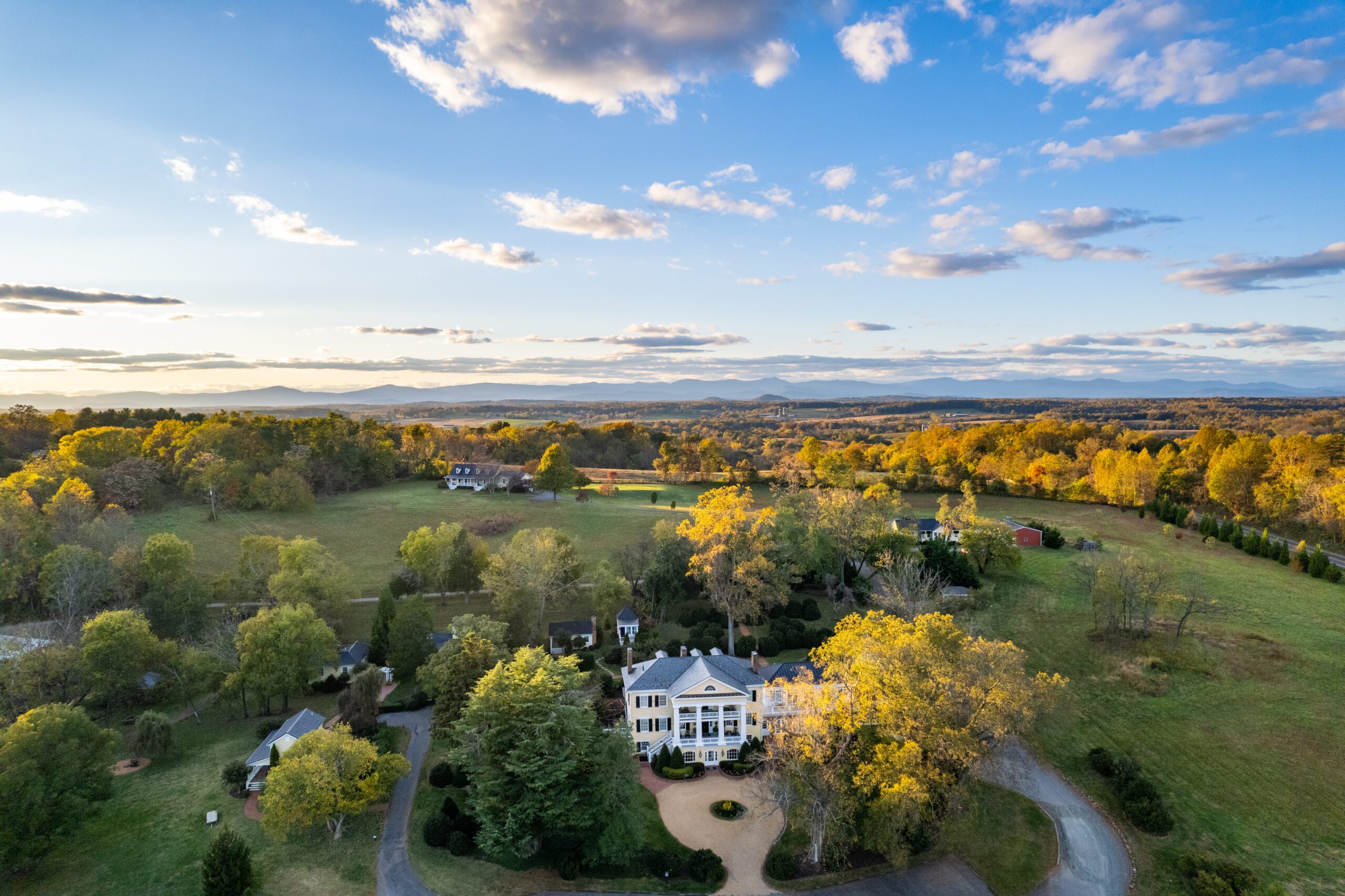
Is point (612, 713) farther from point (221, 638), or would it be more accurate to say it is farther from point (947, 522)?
point (947, 522)

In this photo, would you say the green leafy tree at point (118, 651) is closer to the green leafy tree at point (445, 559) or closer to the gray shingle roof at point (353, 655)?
the gray shingle roof at point (353, 655)

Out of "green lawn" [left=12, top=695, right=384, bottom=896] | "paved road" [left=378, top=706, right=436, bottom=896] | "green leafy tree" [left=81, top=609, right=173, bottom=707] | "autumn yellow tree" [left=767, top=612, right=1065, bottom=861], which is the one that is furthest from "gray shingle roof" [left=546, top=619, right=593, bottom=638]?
"green leafy tree" [left=81, top=609, right=173, bottom=707]

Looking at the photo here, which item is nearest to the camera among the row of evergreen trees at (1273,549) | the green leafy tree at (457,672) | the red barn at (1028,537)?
the green leafy tree at (457,672)

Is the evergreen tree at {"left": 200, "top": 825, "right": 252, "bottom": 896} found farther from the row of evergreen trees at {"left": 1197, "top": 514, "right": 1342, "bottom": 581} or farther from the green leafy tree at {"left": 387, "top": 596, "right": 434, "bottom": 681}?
the row of evergreen trees at {"left": 1197, "top": 514, "right": 1342, "bottom": 581}

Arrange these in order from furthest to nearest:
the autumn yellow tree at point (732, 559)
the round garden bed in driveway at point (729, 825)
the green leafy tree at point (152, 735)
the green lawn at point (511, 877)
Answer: the autumn yellow tree at point (732, 559)
the green leafy tree at point (152, 735)
the round garden bed in driveway at point (729, 825)
the green lawn at point (511, 877)

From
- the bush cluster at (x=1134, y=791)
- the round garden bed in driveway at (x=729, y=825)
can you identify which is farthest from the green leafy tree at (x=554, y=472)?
the bush cluster at (x=1134, y=791)
